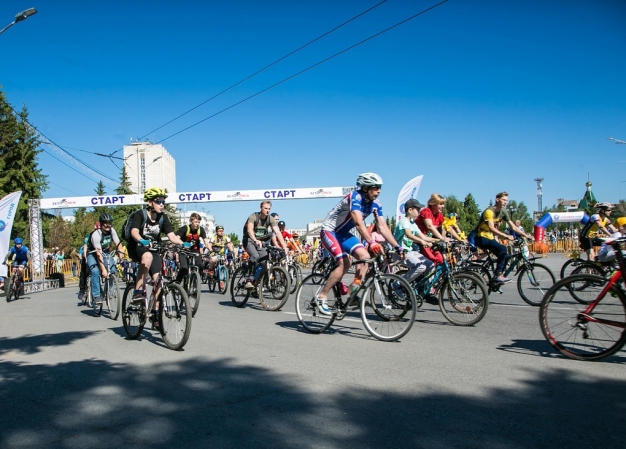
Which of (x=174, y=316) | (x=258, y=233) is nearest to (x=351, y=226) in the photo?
(x=174, y=316)

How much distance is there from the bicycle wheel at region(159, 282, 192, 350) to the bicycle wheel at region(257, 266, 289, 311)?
3310 mm

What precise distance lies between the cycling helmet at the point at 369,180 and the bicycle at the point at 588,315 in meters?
2.33

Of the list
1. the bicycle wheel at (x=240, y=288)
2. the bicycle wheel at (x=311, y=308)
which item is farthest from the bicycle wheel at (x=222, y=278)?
the bicycle wheel at (x=311, y=308)

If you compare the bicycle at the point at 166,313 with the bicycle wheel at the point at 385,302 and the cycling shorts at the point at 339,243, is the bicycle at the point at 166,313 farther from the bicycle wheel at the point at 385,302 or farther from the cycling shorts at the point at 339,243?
the bicycle wheel at the point at 385,302

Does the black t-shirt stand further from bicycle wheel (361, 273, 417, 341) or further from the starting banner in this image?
the starting banner

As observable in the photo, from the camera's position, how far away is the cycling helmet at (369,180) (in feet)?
20.7

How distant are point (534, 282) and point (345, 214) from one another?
4545 millimetres

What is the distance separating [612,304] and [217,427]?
3.50 meters

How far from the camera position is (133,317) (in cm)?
659

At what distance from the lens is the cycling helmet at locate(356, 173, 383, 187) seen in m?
6.32

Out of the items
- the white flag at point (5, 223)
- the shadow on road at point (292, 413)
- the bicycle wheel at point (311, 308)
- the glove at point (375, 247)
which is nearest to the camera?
the shadow on road at point (292, 413)

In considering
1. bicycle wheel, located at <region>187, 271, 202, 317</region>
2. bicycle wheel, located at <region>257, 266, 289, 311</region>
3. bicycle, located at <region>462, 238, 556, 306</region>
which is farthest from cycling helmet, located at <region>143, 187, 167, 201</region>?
bicycle, located at <region>462, 238, 556, 306</region>

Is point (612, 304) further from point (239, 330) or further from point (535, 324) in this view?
point (239, 330)

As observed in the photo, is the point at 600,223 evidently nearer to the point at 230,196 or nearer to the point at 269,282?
the point at 269,282
